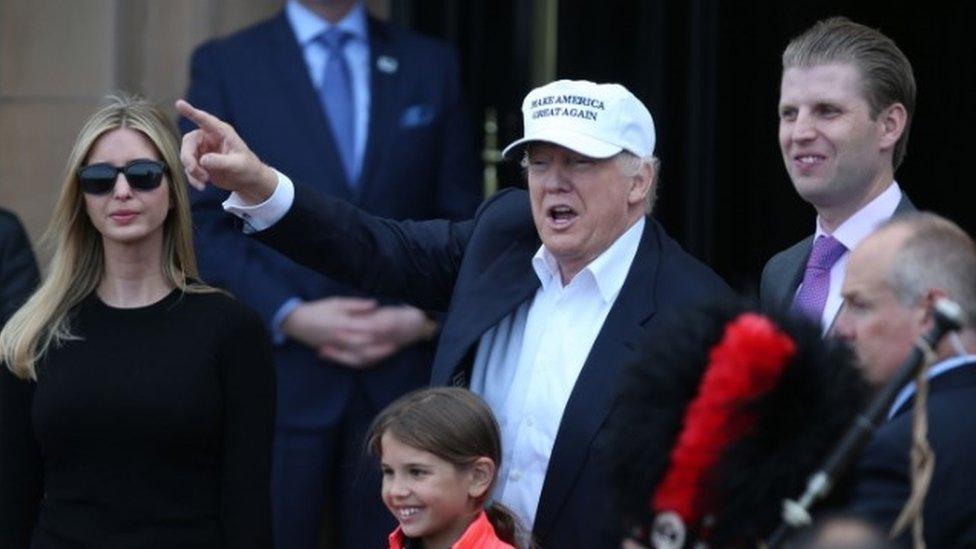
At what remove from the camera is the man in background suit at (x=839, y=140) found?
5289 mm

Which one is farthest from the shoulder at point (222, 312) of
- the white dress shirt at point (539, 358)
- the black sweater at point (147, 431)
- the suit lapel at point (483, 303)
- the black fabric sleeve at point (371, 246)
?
the white dress shirt at point (539, 358)

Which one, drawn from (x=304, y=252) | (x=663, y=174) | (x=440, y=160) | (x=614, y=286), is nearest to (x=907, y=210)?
(x=614, y=286)

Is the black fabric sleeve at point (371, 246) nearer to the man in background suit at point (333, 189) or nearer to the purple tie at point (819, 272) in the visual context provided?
the purple tie at point (819, 272)

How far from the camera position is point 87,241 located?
571 centimetres

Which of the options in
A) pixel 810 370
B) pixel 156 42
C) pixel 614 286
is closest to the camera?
pixel 810 370

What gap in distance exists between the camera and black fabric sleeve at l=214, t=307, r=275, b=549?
5477 millimetres

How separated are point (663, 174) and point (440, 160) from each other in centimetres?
110

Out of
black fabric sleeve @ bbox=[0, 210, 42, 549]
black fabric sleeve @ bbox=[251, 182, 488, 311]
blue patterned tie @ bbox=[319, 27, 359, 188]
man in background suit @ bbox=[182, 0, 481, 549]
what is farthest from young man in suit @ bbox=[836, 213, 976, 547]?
blue patterned tie @ bbox=[319, 27, 359, 188]

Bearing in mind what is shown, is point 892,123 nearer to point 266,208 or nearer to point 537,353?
point 537,353

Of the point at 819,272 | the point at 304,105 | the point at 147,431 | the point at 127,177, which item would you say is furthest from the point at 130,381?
the point at 304,105

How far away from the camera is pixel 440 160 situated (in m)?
7.26

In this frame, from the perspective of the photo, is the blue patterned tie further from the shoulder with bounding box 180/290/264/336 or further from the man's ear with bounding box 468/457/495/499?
the man's ear with bounding box 468/457/495/499

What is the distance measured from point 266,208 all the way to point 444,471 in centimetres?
76

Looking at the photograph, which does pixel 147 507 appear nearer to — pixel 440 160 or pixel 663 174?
pixel 440 160
